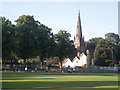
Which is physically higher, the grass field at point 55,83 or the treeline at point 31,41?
the treeline at point 31,41

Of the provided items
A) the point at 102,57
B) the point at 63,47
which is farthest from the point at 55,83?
the point at 102,57

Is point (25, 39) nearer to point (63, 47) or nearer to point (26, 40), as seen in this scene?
point (26, 40)

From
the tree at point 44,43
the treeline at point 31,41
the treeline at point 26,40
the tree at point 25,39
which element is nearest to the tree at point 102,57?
the treeline at point 31,41

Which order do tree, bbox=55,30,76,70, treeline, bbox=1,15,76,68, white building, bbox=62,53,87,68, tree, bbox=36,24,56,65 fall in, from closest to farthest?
treeline, bbox=1,15,76,68
tree, bbox=36,24,56,65
tree, bbox=55,30,76,70
white building, bbox=62,53,87,68

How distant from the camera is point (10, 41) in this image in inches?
2495

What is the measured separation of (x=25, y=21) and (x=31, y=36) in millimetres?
5770

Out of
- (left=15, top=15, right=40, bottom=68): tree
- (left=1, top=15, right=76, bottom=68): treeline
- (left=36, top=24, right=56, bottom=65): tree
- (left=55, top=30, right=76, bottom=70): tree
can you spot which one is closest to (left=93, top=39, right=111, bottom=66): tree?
(left=55, top=30, right=76, bottom=70): tree

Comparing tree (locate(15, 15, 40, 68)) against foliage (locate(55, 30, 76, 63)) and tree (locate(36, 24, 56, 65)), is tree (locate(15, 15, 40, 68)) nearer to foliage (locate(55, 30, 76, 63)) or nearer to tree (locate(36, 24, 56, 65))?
tree (locate(36, 24, 56, 65))

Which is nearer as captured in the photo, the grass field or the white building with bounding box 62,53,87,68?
the grass field

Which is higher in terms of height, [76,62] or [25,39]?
[25,39]

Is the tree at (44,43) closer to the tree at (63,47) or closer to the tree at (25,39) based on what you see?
the tree at (25,39)

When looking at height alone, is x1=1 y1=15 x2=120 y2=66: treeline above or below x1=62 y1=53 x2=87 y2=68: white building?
above

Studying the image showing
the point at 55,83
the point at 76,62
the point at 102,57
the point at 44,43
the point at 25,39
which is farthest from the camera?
the point at 76,62

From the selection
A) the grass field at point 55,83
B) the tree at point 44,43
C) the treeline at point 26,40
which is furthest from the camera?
the tree at point 44,43
